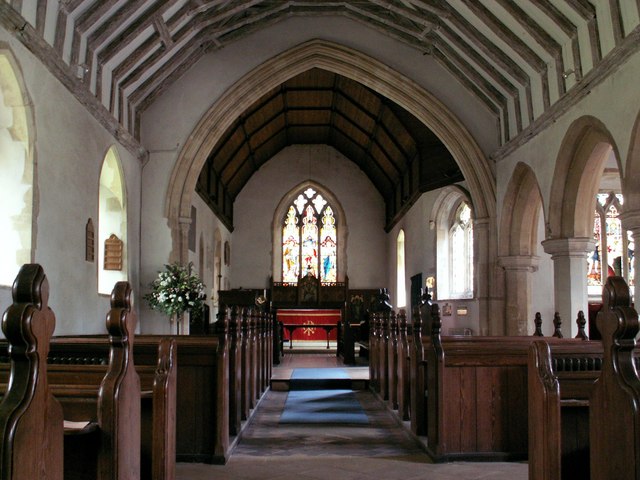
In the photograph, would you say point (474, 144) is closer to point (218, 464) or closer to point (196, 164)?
point (196, 164)

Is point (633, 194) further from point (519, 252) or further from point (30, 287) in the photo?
point (30, 287)

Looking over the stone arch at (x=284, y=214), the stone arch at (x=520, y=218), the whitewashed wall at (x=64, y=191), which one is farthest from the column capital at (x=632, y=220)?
the stone arch at (x=284, y=214)

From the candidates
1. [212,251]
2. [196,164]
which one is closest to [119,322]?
[196,164]

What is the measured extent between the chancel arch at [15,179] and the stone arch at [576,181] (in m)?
5.41

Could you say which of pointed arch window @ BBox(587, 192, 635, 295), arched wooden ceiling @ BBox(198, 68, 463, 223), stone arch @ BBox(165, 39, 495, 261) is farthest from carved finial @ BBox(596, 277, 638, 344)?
arched wooden ceiling @ BBox(198, 68, 463, 223)

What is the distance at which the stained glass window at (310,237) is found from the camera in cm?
1922

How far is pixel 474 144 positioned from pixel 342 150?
8.31 metres

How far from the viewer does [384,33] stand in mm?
10695

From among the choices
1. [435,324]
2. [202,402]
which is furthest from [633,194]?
[202,402]

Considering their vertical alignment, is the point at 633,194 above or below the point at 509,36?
below

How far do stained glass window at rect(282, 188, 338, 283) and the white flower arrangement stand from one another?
9213 millimetres

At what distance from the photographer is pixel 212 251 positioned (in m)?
15.5

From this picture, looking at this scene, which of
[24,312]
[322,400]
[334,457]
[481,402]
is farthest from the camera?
[322,400]

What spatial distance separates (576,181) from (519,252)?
2223 millimetres
